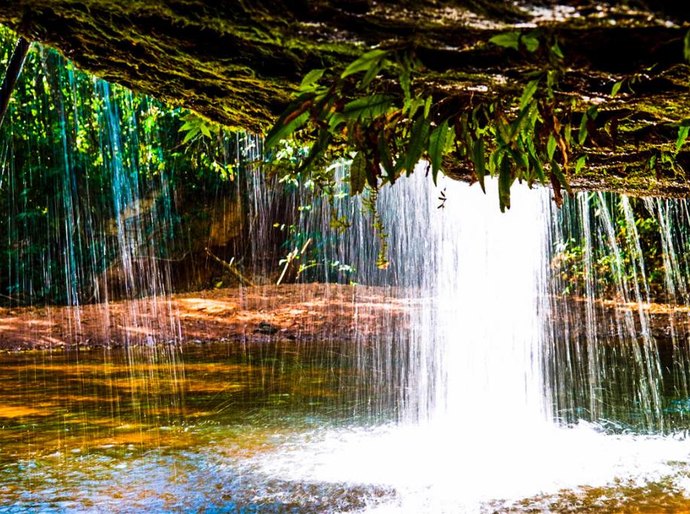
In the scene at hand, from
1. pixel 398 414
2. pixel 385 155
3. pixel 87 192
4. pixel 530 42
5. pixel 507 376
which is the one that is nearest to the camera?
pixel 530 42

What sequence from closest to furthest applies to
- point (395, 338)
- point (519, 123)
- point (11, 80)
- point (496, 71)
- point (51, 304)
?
point (496, 71) → point (519, 123) → point (11, 80) → point (395, 338) → point (51, 304)

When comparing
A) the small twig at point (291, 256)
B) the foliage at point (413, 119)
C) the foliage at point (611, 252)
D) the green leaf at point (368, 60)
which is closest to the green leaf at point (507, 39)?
the foliage at point (413, 119)

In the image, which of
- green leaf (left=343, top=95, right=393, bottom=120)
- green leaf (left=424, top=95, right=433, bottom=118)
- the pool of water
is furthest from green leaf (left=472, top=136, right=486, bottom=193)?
the pool of water

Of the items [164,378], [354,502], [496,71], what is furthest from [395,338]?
[496,71]

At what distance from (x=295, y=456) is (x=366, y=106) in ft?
11.1

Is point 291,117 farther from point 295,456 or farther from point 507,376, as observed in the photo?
point 507,376

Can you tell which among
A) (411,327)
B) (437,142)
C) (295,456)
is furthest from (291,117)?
(411,327)

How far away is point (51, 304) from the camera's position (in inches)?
567

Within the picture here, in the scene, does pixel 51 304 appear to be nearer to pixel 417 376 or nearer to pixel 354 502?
pixel 417 376

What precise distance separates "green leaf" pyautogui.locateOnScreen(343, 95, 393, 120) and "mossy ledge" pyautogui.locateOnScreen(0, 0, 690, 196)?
100mm

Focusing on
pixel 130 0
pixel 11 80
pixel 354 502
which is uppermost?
pixel 11 80

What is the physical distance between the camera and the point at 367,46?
4.72 ft

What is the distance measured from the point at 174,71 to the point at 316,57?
1.62 feet

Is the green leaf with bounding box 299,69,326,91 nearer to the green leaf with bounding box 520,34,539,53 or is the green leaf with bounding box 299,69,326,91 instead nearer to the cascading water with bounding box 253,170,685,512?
the green leaf with bounding box 520,34,539,53
